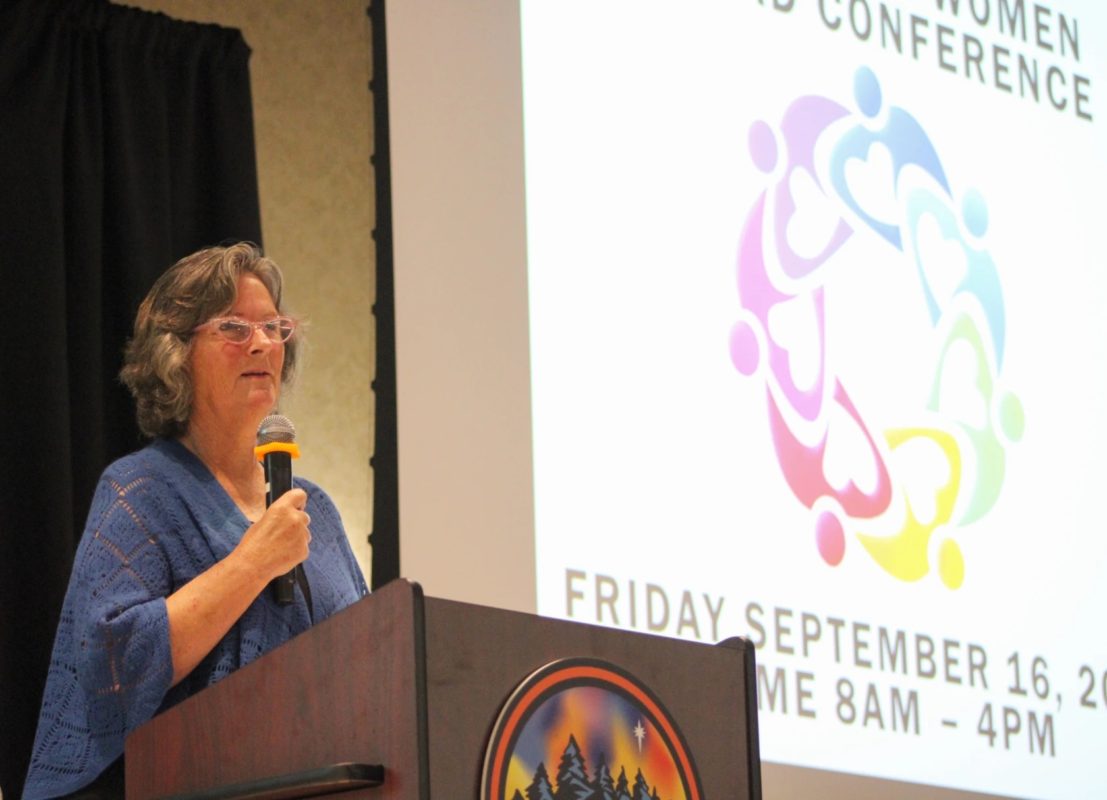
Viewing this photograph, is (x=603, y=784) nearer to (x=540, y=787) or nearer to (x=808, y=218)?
(x=540, y=787)

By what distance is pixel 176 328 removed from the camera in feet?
6.34

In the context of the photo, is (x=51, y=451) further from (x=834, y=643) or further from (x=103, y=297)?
(x=834, y=643)

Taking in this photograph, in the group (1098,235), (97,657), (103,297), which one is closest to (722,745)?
(97,657)

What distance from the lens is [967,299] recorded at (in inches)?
138

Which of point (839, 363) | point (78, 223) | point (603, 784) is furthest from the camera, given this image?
point (839, 363)

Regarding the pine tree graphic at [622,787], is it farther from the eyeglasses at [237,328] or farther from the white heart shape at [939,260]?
the white heart shape at [939,260]

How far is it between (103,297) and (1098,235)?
2.25m

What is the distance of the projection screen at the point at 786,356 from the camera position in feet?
9.14

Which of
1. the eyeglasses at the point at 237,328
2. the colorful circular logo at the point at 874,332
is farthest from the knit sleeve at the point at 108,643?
the colorful circular logo at the point at 874,332

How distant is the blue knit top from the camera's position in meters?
1.64

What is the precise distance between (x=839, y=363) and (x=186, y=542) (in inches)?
69.9

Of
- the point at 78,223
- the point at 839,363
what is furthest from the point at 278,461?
the point at 839,363

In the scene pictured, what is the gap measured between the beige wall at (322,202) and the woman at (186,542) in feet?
4.71

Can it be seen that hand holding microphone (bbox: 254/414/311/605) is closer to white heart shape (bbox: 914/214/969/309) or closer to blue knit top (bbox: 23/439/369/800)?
blue knit top (bbox: 23/439/369/800)
